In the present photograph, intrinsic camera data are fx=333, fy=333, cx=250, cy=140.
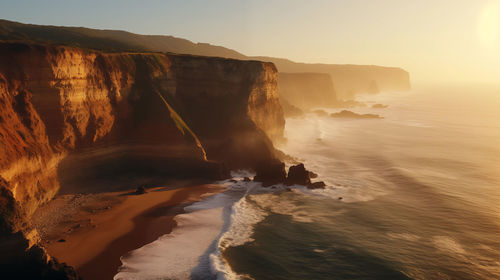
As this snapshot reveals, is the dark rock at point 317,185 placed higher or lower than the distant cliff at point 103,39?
lower

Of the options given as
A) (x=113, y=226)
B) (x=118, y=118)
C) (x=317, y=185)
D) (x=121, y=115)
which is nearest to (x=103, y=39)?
(x=121, y=115)

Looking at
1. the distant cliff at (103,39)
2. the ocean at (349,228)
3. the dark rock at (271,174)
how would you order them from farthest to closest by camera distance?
1. the distant cliff at (103,39)
2. the dark rock at (271,174)
3. the ocean at (349,228)

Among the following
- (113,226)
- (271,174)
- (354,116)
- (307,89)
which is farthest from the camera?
(307,89)

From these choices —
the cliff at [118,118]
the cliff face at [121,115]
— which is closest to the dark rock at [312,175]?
the cliff face at [121,115]

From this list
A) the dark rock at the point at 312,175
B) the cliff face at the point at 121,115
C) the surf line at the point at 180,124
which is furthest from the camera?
the dark rock at the point at 312,175

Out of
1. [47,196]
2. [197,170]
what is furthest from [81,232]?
[197,170]

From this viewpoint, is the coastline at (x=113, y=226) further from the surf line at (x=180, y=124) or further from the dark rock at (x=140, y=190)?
the surf line at (x=180, y=124)

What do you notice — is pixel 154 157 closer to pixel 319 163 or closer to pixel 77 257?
pixel 77 257

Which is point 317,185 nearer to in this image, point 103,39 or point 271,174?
point 271,174

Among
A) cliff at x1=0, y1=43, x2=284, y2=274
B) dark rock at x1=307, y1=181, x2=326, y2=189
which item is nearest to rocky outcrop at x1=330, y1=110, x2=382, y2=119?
cliff at x1=0, y1=43, x2=284, y2=274
